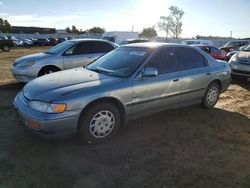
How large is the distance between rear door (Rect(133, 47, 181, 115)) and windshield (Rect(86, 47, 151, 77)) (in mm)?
197

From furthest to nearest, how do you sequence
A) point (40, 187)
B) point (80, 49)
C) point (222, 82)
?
point (80, 49) < point (222, 82) < point (40, 187)

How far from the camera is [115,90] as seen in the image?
4.09 meters

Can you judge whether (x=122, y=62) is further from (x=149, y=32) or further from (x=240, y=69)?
(x=149, y=32)

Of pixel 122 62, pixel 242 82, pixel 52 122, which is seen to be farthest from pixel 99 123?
pixel 242 82

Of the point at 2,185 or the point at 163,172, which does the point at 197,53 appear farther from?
the point at 2,185

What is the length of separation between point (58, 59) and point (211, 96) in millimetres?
4649

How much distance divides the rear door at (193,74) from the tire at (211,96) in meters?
0.20

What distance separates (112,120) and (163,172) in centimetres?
124

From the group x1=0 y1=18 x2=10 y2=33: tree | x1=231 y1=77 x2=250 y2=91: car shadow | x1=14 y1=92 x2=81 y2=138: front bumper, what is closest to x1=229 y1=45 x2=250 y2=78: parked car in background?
x1=231 y1=77 x2=250 y2=91: car shadow

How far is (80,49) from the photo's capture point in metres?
8.35

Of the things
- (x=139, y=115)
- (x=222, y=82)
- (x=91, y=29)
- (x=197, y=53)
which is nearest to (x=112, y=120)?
(x=139, y=115)

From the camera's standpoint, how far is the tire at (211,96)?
5.88 m

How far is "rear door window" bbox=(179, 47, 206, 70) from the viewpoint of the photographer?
5.27 metres

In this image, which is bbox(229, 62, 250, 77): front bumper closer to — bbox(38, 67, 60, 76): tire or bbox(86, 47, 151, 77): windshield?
bbox(86, 47, 151, 77): windshield
